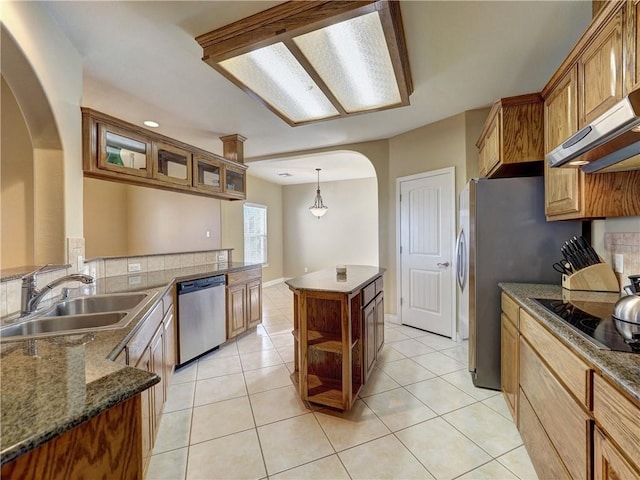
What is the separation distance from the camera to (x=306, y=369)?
208 cm

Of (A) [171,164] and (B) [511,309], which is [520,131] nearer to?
(B) [511,309]

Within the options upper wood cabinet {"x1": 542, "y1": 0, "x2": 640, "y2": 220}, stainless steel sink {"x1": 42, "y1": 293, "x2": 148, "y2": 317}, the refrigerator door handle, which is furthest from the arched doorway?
the refrigerator door handle

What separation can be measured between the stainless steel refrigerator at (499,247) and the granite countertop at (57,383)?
2346 millimetres

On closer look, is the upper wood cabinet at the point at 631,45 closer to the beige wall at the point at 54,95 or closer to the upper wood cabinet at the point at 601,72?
the upper wood cabinet at the point at 601,72

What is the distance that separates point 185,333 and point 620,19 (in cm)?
348

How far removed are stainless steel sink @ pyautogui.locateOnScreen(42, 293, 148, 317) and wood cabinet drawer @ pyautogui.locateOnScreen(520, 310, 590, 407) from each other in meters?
2.26

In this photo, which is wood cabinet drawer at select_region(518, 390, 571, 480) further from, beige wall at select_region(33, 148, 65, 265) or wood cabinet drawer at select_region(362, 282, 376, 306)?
beige wall at select_region(33, 148, 65, 265)

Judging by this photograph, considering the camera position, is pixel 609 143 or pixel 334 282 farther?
pixel 334 282

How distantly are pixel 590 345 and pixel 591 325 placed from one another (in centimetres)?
28

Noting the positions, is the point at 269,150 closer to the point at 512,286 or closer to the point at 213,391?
the point at 213,391

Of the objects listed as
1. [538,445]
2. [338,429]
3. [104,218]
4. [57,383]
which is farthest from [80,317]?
[104,218]

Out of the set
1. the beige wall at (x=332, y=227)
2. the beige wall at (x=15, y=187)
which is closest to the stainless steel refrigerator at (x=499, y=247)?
the beige wall at (x=15, y=187)

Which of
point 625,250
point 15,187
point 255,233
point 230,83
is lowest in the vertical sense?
point 625,250

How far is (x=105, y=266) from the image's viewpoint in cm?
255
